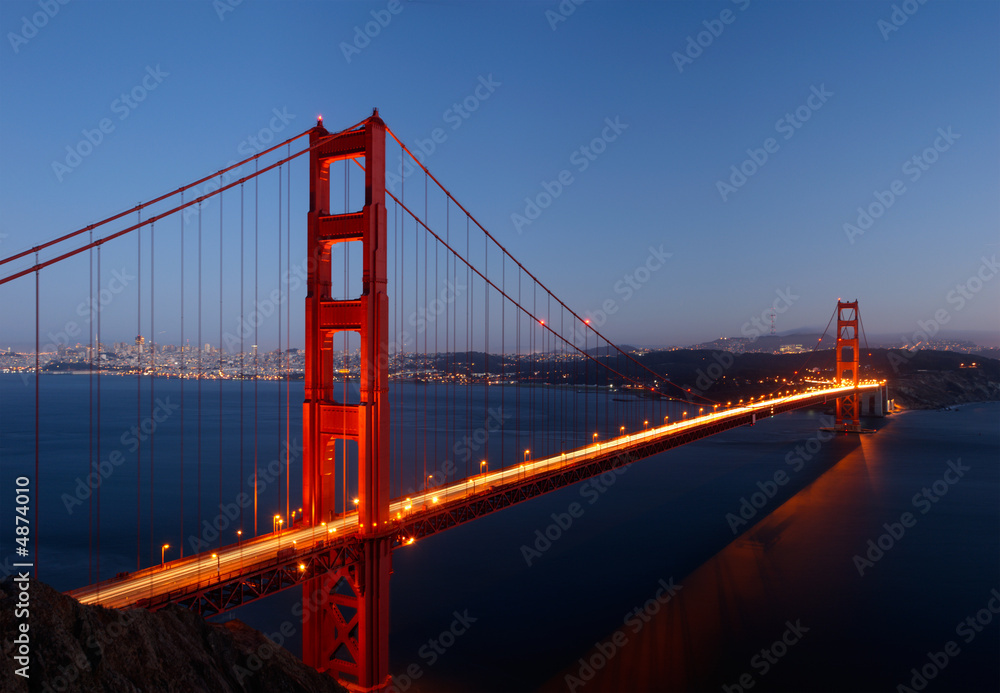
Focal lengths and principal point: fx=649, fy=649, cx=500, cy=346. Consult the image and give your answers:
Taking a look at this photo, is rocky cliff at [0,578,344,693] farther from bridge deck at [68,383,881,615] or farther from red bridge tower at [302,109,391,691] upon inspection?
red bridge tower at [302,109,391,691]

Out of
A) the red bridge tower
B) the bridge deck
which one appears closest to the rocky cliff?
the bridge deck

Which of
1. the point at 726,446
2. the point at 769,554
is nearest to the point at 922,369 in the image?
the point at 726,446

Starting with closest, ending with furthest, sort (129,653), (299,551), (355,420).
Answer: (129,653), (299,551), (355,420)

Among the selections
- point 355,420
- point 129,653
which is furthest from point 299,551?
point 129,653

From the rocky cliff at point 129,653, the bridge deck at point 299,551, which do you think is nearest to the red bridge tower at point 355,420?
the bridge deck at point 299,551

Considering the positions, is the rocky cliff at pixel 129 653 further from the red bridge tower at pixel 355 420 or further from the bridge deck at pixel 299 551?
the red bridge tower at pixel 355 420

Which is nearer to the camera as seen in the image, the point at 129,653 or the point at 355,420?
the point at 129,653

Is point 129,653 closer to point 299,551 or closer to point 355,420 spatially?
point 299,551

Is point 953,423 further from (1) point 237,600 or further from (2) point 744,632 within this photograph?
(1) point 237,600
